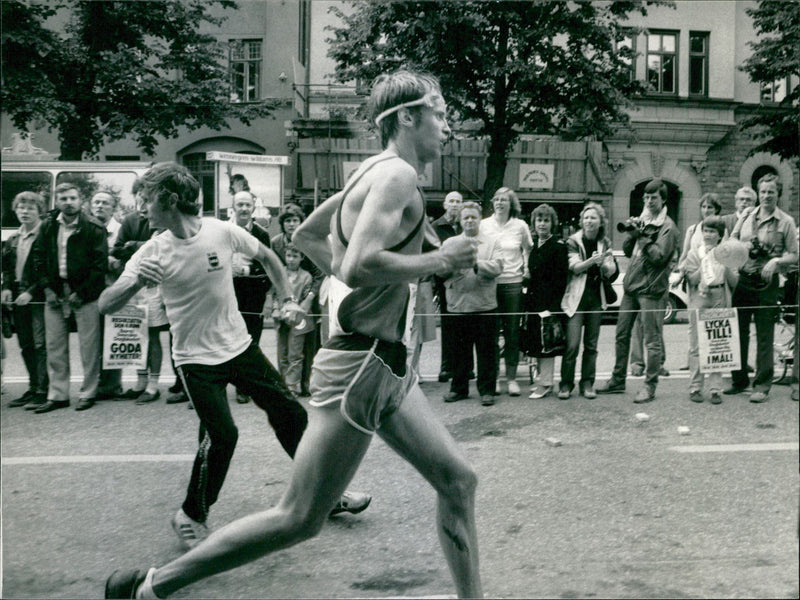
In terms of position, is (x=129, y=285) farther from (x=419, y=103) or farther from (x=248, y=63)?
(x=248, y=63)

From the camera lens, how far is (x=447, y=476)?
303 cm

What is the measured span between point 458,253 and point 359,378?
1.73ft

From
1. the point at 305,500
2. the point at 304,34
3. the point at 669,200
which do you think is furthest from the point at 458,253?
the point at 669,200

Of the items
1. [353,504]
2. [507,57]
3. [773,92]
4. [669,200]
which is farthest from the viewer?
[773,92]

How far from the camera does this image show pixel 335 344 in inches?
118

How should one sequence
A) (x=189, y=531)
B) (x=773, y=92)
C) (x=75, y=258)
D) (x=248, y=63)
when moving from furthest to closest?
(x=773, y=92)
(x=248, y=63)
(x=75, y=258)
(x=189, y=531)

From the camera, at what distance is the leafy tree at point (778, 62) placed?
21.2m

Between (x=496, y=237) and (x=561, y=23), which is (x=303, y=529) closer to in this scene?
(x=496, y=237)

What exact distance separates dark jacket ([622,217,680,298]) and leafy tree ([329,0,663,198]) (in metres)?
10.9

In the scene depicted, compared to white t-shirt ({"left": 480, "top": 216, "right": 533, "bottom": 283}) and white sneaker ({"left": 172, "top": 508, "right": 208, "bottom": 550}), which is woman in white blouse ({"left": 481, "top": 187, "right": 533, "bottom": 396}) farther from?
white sneaker ({"left": 172, "top": 508, "right": 208, "bottom": 550})

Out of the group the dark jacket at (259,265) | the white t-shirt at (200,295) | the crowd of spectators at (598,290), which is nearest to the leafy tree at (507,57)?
the dark jacket at (259,265)

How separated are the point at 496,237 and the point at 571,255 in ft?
2.34

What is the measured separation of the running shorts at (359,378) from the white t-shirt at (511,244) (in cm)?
535

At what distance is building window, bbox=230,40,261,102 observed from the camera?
1038 inches
